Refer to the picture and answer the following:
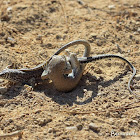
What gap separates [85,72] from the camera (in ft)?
21.9

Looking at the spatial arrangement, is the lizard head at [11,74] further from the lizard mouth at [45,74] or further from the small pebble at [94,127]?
the small pebble at [94,127]

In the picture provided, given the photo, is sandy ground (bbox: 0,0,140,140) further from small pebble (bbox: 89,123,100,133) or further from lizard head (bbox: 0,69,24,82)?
lizard head (bbox: 0,69,24,82)

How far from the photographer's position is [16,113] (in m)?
5.31

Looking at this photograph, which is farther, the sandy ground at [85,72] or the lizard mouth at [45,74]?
the lizard mouth at [45,74]

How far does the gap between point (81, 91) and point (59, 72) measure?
0.74 m

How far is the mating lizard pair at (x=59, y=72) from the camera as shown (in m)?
5.64

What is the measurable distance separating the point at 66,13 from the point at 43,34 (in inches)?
58.2

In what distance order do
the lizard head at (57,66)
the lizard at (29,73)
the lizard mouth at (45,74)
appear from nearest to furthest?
the lizard head at (57,66), the lizard mouth at (45,74), the lizard at (29,73)

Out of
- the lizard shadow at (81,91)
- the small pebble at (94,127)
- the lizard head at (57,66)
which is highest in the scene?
the lizard head at (57,66)

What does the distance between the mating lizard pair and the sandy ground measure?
0.73ft

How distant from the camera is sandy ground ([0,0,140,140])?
16.0 feet

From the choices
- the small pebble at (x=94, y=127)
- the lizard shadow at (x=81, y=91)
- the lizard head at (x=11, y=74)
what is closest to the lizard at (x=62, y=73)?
the lizard shadow at (x=81, y=91)

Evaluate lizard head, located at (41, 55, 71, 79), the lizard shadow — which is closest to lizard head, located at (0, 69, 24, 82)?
the lizard shadow

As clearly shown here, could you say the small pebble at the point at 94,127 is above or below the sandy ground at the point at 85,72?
below
